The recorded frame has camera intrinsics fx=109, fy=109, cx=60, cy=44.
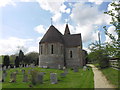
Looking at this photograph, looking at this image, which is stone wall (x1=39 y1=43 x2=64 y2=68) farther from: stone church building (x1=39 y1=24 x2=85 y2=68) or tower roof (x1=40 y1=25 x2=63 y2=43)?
tower roof (x1=40 y1=25 x2=63 y2=43)

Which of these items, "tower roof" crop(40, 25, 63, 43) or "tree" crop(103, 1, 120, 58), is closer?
"tree" crop(103, 1, 120, 58)

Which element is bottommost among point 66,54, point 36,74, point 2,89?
point 2,89

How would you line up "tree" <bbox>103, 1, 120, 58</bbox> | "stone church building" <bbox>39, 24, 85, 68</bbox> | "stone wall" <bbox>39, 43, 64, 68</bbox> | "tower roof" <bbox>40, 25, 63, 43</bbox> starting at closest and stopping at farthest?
"tree" <bbox>103, 1, 120, 58</bbox> < "stone wall" <bbox>39, 43, 64, 68</bbox> < "stone church building" <bbox>39, 24, 85, 68</bbox> < "tower roof" <bbox>40, 25, 63, 43</bbox>

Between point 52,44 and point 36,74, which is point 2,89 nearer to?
point 36,74

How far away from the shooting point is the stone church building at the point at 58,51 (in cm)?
2705

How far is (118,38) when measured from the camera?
7027mm

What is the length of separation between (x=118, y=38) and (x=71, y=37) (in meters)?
25.5

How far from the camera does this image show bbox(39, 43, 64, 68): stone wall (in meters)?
26.7

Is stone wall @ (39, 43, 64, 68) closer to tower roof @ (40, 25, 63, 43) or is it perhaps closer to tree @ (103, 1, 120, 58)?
tower roof @ (40, 25, 63, 43)

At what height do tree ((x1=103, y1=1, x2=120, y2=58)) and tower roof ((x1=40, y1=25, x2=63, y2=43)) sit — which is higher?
tower roof ((x1=40, y1=25, x2=63, y2=43))

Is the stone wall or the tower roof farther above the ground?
the tower roof

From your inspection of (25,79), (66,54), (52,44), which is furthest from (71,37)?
(25,79)

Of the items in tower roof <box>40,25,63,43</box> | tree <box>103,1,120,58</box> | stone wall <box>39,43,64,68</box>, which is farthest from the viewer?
tower roof <box>40,25,63,43</box>

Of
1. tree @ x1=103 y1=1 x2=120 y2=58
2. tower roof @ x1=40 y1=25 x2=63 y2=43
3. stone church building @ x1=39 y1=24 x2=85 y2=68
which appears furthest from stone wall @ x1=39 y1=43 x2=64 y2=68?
tree @ x1=103 y1=1 x2=120 y2=58
